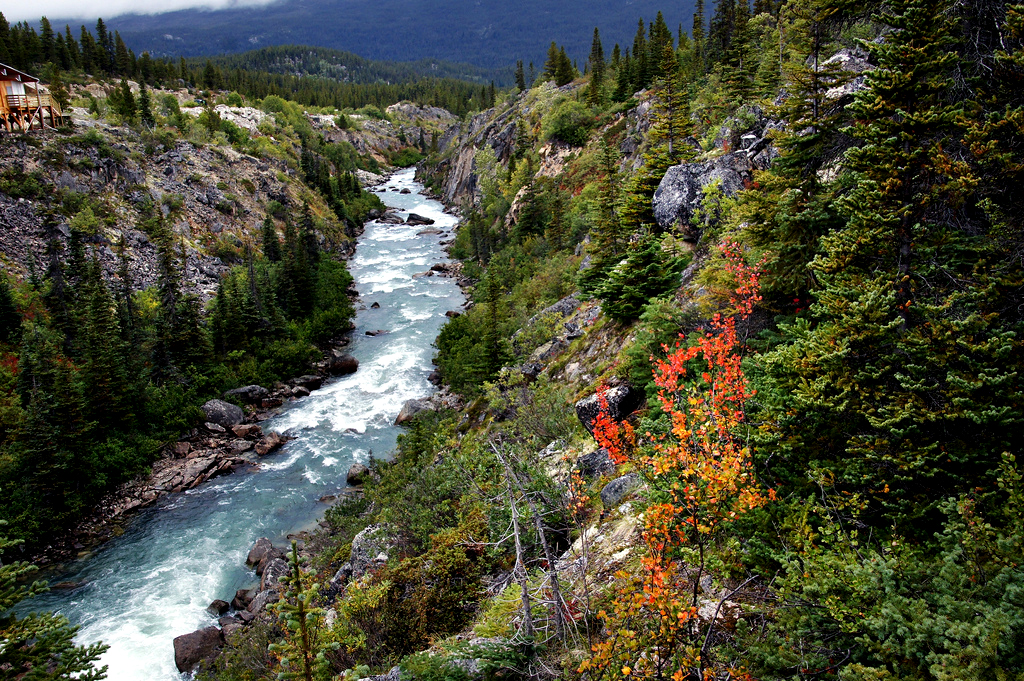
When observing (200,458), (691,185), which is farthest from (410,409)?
(691,185)

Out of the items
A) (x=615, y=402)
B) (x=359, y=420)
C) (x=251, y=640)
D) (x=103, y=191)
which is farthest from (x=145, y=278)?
(x=615, y=402)

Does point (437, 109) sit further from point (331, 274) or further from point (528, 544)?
point (528, 544)

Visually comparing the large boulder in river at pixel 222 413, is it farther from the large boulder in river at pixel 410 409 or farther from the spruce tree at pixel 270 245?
the spruce tree at pixel 270 245

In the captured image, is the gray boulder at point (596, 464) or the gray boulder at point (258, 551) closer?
the gray boulder at point (596, 464)

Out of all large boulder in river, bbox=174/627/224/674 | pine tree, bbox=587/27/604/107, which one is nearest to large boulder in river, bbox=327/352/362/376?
large boulder in river, bbox=174/627/224/674

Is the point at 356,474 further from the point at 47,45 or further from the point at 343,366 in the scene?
the point at 47,45

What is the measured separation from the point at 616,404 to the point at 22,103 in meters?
57.3

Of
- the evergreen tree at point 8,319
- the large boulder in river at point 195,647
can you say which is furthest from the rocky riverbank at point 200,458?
the evergreen tree at point 8,319

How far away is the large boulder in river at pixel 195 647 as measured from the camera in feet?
63.4

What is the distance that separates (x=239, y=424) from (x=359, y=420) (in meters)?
7.77

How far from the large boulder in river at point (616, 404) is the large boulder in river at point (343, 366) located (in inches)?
1180

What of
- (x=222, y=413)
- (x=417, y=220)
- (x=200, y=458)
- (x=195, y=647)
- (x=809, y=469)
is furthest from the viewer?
(x=417, y=220)

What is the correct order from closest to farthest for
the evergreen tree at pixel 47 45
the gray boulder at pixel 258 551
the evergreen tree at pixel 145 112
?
the gray boulder at pixel 258 551
the evergreen tree at pixel 145 112
the evergreen tree at pixel 47 45

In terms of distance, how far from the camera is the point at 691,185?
23.3 metres
